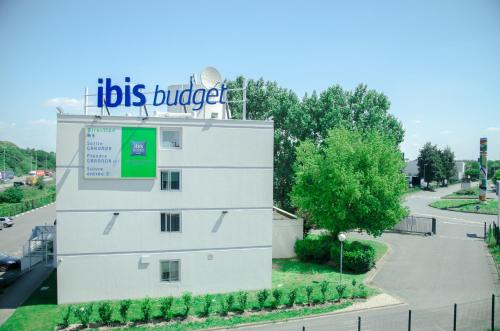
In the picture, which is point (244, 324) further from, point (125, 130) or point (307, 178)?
point (307, 178)

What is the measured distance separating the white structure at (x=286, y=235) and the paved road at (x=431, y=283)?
7234 millimetres

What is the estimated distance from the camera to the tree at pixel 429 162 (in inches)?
3654

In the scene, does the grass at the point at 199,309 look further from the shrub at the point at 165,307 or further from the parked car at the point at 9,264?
the parked car at the point at 9,264

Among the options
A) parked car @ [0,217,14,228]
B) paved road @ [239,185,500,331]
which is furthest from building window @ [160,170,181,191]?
parked car @ [0,217,14,228]

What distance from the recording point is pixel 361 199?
30.2m

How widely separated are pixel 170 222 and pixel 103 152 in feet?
18.2

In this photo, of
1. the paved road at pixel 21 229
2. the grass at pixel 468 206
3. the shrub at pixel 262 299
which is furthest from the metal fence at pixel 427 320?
the grass at pixel 468 206

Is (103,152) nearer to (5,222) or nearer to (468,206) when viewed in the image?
(5,222)

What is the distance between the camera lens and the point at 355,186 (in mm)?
29578

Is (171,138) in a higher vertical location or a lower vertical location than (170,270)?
higher

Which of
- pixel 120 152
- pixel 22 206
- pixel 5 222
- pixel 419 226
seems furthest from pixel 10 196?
pixel 419 226

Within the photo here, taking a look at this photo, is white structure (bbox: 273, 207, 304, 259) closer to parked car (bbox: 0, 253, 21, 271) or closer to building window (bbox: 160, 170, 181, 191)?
building window (bbox: 160, 170, 181, 191)

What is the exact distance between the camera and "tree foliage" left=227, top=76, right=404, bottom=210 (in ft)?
146

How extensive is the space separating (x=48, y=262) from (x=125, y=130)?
1163cm
